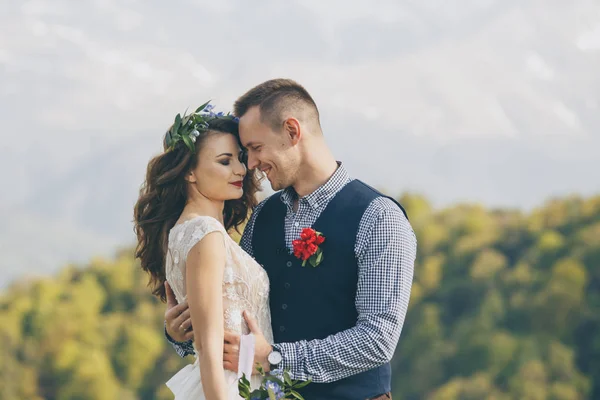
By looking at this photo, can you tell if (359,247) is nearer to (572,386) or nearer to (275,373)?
(275,373)

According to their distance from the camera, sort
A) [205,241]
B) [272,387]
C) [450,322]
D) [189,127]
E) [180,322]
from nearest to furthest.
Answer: [272,387] → [205,241] → [180,322] → [189,127] → [450,322]

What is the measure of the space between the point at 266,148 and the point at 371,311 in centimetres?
70

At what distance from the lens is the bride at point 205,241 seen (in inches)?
134

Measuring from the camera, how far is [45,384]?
42.6 m

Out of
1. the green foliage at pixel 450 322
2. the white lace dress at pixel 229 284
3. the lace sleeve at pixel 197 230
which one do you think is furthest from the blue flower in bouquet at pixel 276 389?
the green foliage at pixel 450 322

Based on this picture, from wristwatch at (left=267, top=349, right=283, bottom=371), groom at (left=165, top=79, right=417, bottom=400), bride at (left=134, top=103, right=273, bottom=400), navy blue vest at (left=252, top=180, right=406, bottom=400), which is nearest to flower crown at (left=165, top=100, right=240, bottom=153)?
bride at (left=134, top=103, right=273, bottom=400)

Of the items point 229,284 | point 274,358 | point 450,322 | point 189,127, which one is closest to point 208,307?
point 229,284

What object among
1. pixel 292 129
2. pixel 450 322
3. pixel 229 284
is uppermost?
pixel 292 129

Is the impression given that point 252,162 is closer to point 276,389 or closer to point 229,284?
point 229,284

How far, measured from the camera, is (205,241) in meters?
3.45

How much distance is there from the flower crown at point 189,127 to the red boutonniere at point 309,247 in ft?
1.72

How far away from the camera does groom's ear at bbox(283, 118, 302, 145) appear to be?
3592 mm

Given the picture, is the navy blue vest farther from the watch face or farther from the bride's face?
the bride's face

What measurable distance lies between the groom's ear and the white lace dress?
1.33 feet
